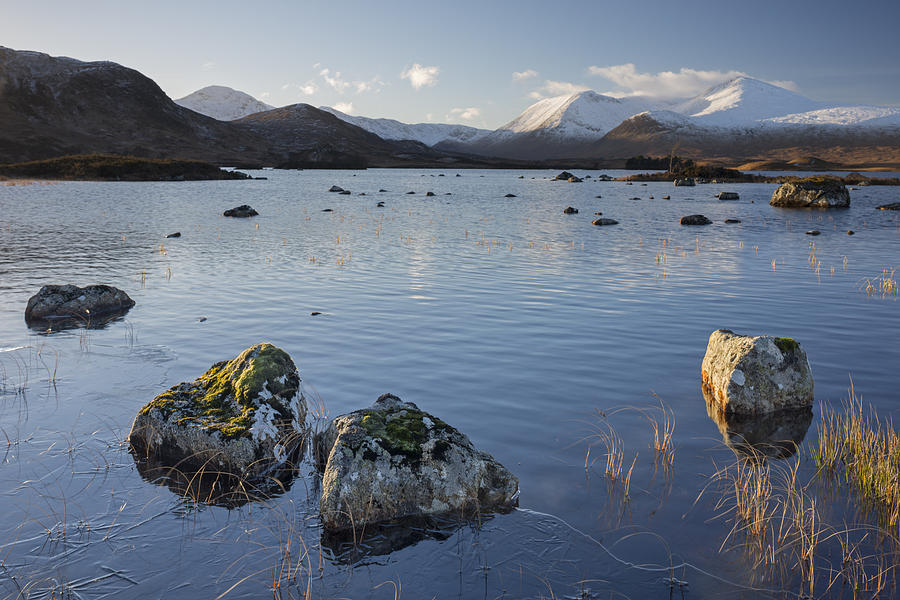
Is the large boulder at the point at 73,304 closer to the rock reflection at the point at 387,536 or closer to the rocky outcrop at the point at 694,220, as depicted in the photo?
the rock reflection at the point at 387,536

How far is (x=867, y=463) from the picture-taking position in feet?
29.8

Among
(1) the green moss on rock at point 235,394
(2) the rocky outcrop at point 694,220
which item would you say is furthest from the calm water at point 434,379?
(2) the rocky outcrop at point 694,220

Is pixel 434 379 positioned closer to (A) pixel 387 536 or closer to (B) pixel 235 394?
(B) pixel 235 394

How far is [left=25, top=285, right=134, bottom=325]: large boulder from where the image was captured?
62.5ft

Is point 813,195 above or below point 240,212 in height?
above

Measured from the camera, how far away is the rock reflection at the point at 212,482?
343 inches

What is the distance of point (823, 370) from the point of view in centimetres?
1434

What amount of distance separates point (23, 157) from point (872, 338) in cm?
21156

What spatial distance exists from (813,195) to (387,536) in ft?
260

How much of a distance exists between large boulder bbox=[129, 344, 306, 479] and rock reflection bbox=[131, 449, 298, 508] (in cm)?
9

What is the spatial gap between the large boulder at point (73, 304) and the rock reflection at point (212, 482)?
11457 mm

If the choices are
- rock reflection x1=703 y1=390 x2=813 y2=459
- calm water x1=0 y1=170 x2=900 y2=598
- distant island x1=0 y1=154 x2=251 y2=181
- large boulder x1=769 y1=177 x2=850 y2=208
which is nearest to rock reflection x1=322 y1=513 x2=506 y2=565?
calm water x1=0 y1=170 x2=900 y2=598

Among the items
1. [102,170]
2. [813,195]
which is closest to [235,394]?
[813,195]

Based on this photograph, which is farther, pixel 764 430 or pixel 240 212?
pixel 240 212
